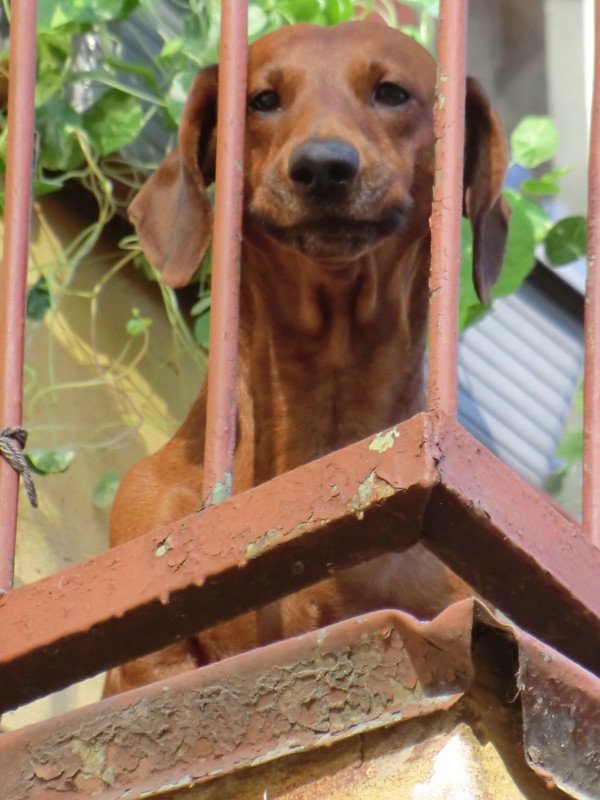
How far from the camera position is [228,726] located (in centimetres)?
137

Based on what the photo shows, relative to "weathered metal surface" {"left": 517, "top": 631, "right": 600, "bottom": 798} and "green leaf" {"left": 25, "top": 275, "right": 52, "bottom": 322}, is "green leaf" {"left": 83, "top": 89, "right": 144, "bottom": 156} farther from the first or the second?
"weathered metal surface" {"left": 517, "top": 631, "right": 600, "bottom": 798}

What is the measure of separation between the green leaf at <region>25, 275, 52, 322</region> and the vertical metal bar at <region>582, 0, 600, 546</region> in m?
1.53

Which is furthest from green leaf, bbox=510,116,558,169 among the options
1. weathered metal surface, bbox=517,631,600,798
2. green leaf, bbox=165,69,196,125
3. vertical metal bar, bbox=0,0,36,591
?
weathered metal surface, bbox=517,631,600,798

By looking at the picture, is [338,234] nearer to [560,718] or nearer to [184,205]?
[184,205]

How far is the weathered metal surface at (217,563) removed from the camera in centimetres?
141

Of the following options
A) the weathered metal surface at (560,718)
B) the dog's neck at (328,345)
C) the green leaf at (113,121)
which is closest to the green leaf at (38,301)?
the green leaf at (113,121)

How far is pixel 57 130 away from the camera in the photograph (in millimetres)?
3090

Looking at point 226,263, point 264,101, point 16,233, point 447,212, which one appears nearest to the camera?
point 447,212

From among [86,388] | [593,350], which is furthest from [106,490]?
[593,350]

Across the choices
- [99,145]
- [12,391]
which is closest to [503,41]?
[99,145]

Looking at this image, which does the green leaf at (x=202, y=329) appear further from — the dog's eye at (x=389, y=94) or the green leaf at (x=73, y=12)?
the dog's eye at (x=389, y=94)

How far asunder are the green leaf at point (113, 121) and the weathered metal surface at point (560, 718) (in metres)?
2.04

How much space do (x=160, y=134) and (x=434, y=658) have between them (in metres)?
2.28

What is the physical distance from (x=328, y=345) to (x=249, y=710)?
134cm
